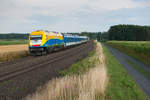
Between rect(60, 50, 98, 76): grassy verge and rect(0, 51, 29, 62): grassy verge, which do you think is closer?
rect(60, 50, 98, 76): grassy verge

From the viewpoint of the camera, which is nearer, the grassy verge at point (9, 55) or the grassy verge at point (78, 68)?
the grassy verge at point (78, 68)

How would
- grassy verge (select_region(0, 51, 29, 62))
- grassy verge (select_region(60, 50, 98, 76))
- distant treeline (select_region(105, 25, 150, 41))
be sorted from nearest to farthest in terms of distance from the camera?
grassy verge (select_region(60, 50, 98, 76)) → grassy verge (select_region(0, 51, 29, 62)) → distant treeline (select_region(105, 25, 150, 41))

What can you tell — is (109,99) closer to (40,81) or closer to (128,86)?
(128,86)

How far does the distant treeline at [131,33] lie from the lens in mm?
108312

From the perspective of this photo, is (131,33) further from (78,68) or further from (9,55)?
(78,68)

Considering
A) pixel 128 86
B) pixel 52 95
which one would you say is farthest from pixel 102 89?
pixel 128 86

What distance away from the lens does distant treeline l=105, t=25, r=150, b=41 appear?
108m

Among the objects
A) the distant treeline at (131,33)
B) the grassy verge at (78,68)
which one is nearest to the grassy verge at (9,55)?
the grassy verge at (78,68)

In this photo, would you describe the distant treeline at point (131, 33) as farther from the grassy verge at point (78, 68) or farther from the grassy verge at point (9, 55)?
the grassy verge at point (78, 68)

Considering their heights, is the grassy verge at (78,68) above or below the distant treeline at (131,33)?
below

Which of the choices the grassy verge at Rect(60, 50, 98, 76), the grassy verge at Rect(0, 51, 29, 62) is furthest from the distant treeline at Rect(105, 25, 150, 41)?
the grassy verge at Rect(60, 50, 98, 76)

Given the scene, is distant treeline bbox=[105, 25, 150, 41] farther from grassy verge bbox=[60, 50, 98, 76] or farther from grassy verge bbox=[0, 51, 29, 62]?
grassy verge bbox=[60, 50, 98, 76]

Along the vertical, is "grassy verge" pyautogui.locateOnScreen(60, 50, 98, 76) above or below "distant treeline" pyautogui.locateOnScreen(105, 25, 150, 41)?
below

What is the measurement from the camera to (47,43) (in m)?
24.5
